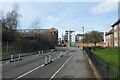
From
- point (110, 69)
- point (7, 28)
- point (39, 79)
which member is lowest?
point (39, 79)

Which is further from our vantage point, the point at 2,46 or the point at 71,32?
the point at 71,32

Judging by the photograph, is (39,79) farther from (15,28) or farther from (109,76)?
(15,28)

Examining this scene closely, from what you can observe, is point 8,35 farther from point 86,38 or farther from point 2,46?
point 86,38

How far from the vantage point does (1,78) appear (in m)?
14.6

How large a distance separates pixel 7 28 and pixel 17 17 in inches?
205

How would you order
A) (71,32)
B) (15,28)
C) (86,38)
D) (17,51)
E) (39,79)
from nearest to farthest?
(39,79)
(17,51)
(15,28)
(86,38)
(71,32)

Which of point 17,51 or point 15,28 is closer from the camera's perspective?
point 17,51

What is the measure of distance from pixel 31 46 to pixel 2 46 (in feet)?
75.5

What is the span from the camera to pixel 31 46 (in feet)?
221

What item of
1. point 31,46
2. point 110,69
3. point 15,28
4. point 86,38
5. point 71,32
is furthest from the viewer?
point 71,32

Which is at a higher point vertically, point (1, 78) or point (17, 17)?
point (17, 17)

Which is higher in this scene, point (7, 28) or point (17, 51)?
point (7, 28)

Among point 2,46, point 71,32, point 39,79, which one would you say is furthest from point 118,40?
point 71,32

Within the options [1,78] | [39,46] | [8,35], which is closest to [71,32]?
[39,46]
